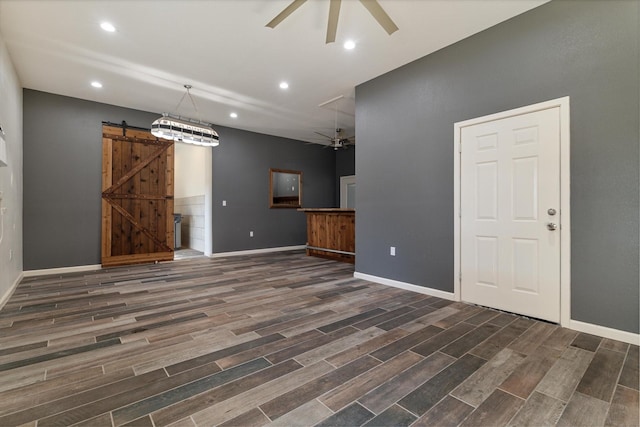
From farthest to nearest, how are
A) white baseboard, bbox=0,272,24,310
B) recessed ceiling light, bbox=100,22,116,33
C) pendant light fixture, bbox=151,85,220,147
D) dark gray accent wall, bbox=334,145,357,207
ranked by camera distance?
dark gray accent wall, bbox=334,145,357,207
pendant light fixture, bbox=151,85,220,147
white baseboard, bbox=0,272,24,310
recessed ceiling light, bbox=100,22,116,33

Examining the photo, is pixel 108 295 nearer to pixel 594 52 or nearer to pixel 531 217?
pixel 531 217

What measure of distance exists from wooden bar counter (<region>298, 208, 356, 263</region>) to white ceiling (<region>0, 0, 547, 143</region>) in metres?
2.23

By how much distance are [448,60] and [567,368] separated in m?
3.17

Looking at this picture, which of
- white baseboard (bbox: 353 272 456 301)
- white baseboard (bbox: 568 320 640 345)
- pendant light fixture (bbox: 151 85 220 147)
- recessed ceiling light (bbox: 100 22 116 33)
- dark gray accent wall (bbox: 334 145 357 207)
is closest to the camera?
white baseboard (bbox: 568 320 640 345)

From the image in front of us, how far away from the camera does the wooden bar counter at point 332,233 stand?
5.74 meters

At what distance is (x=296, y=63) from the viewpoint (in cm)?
380

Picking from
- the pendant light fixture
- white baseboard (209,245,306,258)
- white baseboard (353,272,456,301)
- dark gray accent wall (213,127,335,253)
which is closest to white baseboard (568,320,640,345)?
white baseboard (353,272,456,301)

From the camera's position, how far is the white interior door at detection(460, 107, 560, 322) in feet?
8.81

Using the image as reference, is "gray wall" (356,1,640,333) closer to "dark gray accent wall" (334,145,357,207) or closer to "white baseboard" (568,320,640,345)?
"white baseboard" (568,320,640,345)

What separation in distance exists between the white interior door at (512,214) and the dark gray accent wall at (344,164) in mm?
5217

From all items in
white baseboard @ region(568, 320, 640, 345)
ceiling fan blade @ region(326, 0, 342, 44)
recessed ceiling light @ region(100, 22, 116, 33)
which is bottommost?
white baseboard @ region(568, 320, 640, 345)

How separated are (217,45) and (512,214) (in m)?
3.70

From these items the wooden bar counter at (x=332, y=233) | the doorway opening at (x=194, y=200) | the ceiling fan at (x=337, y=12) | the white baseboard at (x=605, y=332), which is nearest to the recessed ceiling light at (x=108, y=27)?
the ceiling fan at (x=337, y=12)

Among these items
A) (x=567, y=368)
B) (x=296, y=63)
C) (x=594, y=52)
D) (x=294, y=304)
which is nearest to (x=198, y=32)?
(x=296, y=63)
